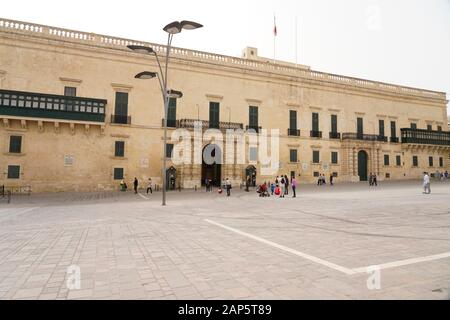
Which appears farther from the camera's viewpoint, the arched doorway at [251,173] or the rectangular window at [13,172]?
the arched doorway at [251,173]

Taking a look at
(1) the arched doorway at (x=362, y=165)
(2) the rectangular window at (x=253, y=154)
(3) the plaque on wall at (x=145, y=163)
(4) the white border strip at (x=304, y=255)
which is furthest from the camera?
(1) the arched doorway at (x=362, y=165)

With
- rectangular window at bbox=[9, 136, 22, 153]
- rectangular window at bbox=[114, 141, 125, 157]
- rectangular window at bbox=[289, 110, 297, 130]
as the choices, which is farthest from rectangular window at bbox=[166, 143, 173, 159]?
rectangular window at bbox=[289, 110, 297, 130]

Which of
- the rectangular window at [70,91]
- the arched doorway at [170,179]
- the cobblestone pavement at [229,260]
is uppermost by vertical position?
the rectangular window at [70,91]

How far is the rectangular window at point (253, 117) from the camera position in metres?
30.6

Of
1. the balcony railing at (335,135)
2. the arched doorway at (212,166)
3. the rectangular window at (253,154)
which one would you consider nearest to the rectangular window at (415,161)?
the balcony railing at (335,135)

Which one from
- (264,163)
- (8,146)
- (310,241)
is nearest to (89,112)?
(8,146)

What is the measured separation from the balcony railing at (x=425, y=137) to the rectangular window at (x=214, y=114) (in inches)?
1057

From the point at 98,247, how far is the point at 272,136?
89.6ft

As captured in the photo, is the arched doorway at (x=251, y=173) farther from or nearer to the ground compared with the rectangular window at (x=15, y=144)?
nearer to the ground

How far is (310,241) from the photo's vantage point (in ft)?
20.0

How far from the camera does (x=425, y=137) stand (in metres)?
39.0

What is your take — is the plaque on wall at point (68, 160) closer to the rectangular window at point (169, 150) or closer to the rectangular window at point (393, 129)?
the rectangular window at point (169, 150)

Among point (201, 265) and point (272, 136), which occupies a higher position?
point (272, 136)

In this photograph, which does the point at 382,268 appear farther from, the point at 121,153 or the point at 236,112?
the point at 236,112
